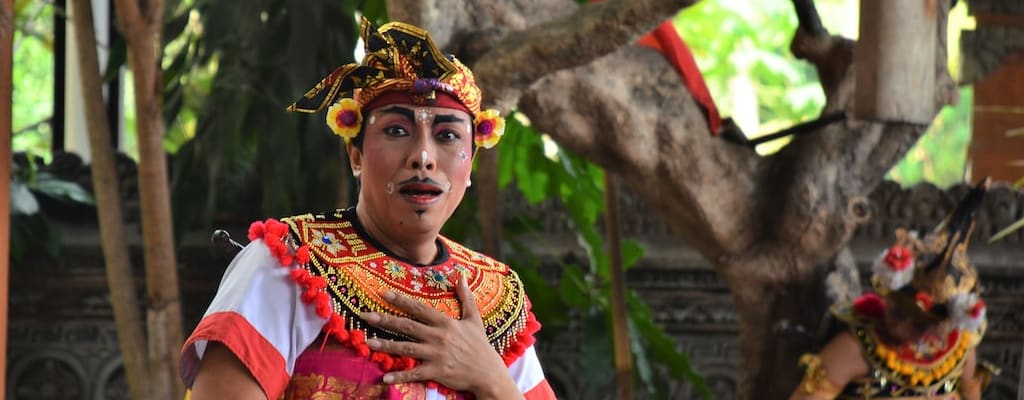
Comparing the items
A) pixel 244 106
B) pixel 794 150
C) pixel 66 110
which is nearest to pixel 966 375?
pixel 794 150

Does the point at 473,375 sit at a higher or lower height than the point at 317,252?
lower

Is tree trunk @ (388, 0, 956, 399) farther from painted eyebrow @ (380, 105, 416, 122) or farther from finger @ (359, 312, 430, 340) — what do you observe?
finger @ (359, 312, 430, 340)

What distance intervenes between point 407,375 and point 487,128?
12.7 inches

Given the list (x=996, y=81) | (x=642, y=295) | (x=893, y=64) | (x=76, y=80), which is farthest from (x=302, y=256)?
(x=996, y=81)

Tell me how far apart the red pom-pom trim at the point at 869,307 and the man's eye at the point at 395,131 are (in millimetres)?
1767

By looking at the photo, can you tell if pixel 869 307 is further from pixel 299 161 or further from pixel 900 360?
pixel 299 161

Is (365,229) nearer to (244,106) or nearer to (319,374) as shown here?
(319,374)

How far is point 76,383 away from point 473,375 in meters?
2.48

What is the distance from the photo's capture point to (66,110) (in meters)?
4.06

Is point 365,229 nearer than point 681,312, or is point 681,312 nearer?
point 365,229

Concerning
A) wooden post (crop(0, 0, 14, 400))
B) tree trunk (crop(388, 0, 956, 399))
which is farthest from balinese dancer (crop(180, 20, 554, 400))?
tree trunk (crop(388, 0, 956, 399))

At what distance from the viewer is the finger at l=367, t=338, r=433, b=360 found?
5.06 feet

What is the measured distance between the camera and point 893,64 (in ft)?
8.22

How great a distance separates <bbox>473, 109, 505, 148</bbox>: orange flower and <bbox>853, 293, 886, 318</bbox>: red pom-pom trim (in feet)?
5.36
